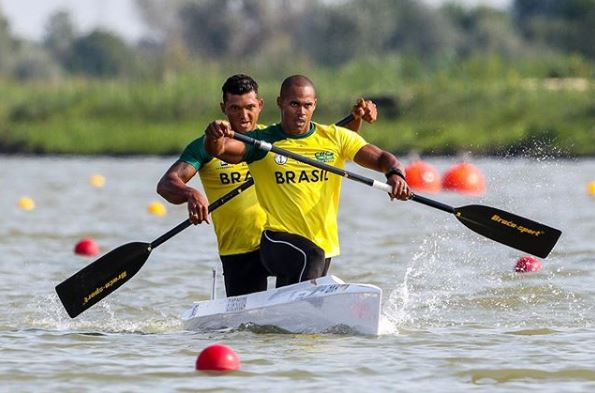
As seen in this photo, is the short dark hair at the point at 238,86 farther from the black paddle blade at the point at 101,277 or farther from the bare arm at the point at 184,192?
the black paddle blade at the point at 101,277

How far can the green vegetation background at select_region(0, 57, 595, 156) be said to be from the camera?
116 ft

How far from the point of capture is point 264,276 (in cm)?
995

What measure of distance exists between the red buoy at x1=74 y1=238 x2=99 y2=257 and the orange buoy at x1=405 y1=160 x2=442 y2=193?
25.6 ft

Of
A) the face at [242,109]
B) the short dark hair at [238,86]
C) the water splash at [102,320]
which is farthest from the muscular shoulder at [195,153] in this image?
the water splash at [102,320]

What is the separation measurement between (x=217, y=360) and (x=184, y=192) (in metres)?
1.20

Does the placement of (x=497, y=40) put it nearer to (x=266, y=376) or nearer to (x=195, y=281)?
(x=195, y=281)

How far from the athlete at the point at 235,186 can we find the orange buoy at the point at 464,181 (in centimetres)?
1260

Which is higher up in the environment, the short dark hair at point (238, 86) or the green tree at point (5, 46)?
the green tree at point (5, 46)

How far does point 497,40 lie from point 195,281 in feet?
182

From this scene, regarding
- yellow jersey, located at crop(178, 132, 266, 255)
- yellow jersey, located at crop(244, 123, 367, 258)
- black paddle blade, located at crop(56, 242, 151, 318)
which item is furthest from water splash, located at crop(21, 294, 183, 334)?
yellow jersey, located at crop(244, 123, 367, 258)

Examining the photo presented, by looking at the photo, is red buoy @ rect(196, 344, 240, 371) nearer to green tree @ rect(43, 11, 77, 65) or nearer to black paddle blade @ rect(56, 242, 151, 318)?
black paddle blade @ rect(56, 242, 151, 318)

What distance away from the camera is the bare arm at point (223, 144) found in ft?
28.8

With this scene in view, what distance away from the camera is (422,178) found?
899 inches

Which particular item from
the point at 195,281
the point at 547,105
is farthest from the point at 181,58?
the point at 195,281
